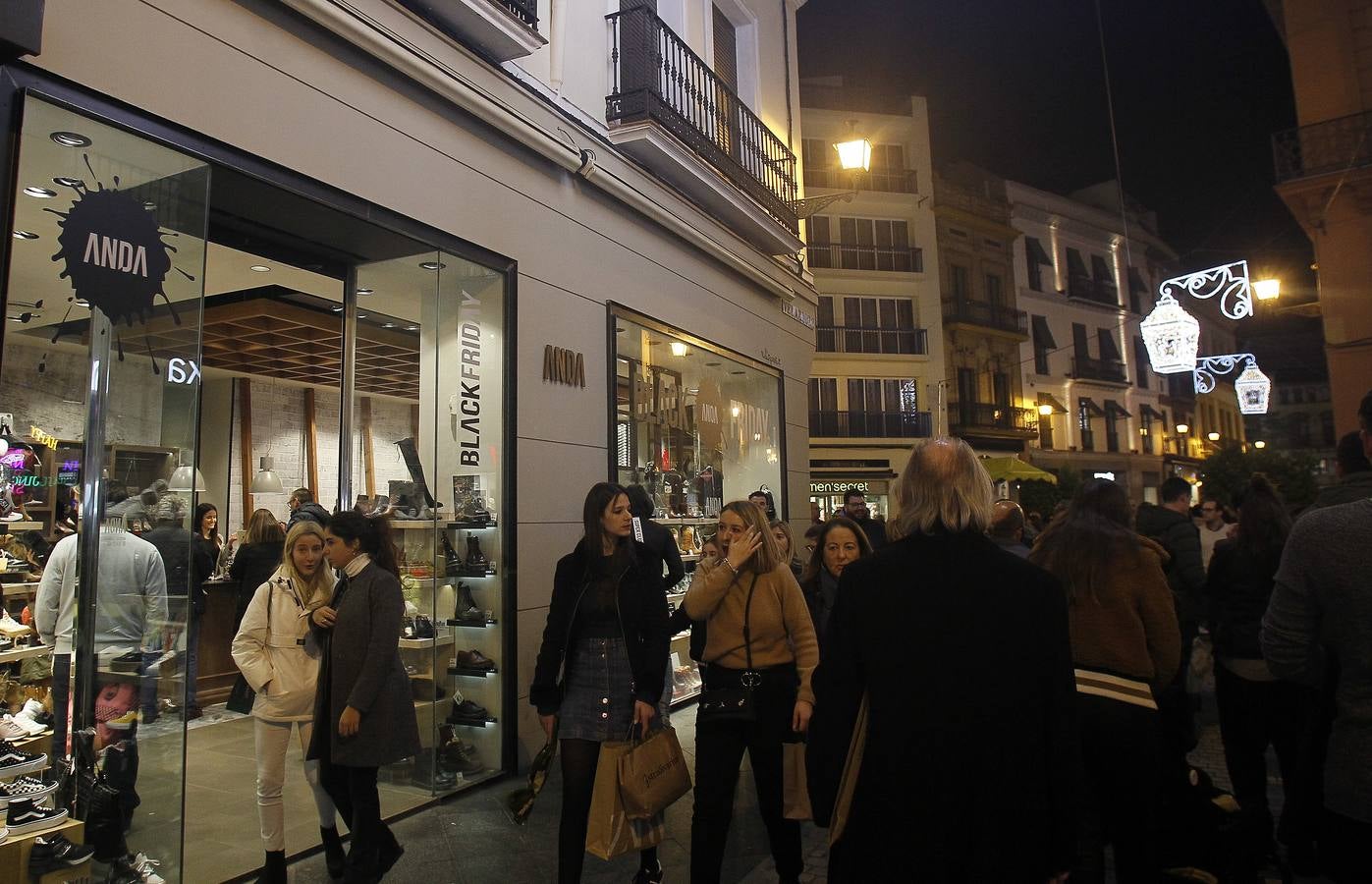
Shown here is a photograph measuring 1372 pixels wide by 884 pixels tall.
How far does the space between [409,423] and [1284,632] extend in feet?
17.4

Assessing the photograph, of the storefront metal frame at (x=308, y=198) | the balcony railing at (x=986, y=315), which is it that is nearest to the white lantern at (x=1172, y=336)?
the storefront metal frame at (x=308, y=198)

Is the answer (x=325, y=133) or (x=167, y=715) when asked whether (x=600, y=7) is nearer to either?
(x=325, y=133)

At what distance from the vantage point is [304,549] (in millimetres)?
4363

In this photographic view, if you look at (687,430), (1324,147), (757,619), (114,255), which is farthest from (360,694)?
(1324,147)

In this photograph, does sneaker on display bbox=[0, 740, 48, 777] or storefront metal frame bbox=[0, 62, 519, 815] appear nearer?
storefront metal frame bbox=[0, 62, 519, 815]

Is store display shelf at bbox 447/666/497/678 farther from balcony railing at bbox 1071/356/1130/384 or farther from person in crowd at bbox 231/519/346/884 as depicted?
balcony railing at bbox 1071/356/1130/384

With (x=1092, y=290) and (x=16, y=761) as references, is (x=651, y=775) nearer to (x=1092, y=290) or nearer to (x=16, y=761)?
(x=16, y=761)

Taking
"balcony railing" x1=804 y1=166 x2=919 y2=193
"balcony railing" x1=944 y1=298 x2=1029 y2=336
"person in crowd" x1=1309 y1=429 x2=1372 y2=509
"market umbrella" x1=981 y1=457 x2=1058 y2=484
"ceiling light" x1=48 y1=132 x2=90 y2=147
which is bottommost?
"person in crowd" x1=1309 y1=429 x2=1372 y2=509

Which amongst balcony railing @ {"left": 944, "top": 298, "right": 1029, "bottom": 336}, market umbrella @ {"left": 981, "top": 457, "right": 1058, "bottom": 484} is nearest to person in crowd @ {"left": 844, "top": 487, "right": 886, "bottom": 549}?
market umbrella @ {"left": 981, "top": 457, "right": 1058, "bottom": 484}

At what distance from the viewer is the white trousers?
12.9 ft

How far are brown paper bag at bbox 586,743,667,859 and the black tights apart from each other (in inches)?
1.7

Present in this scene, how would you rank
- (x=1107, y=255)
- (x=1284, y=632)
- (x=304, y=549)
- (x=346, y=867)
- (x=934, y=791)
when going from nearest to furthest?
(x=934, y=791)
(x=1284, y=632)
(x=346, y=867)
(x=304, y=549)
(x=1107, y=255)

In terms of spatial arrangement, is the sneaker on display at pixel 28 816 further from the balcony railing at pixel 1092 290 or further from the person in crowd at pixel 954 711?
the balcony railing at pixel 1092 290

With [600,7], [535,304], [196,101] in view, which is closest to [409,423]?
[535,304]
